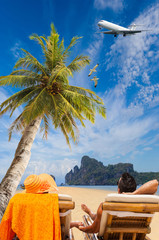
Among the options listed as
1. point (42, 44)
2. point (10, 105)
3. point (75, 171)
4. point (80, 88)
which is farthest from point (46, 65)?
point (75, 171)

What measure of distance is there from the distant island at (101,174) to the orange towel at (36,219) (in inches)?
2419

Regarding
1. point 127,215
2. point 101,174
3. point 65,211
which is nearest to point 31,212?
point 65,211

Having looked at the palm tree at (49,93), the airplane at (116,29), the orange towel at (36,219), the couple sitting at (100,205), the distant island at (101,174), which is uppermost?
the airplane at (116,29)

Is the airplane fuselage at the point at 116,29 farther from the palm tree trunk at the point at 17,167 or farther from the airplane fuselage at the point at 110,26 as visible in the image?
the palm tree trunk at the point at 17,167

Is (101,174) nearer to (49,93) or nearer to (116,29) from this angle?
(116,29)

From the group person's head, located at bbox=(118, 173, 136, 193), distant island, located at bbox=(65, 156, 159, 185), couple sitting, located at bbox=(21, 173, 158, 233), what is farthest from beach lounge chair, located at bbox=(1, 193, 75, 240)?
distant island, located at bbox=(65, 156, 159, 185)

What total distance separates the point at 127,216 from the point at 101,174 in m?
71.6

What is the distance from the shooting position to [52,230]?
1.89 metres

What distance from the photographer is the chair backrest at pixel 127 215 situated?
1.82 metres

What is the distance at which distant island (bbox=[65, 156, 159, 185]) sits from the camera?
61625mm

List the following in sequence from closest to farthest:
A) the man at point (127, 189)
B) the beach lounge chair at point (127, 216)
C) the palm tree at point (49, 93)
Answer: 1. the beach lounge chair at point (127, 216)
2. the man at point (127, 189)
3. the palm tree at point (49, 93)

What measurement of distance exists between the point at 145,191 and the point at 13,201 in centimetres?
160

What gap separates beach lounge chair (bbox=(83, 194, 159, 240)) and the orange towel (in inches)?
23.0

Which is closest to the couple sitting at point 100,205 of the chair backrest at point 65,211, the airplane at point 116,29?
the chair backrest at point 65,211
